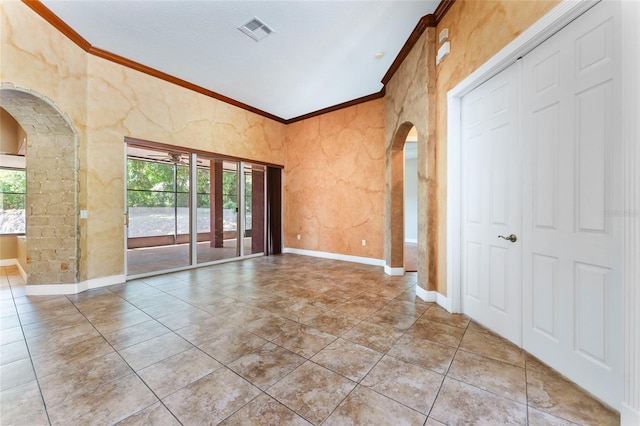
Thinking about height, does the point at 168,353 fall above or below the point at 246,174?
below

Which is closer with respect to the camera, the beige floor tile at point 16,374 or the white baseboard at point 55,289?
the beige floor tile at point 16,374

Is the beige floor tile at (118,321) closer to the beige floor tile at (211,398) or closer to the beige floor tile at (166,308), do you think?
the beige floor tile at (166,308)

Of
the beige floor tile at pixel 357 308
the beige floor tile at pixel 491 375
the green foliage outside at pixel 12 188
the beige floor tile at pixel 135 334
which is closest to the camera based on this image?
the beige floor tile at pixel 491 375

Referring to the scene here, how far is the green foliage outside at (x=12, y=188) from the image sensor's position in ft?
18.6

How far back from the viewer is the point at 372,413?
1.48m

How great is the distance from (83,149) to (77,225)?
1138 millimetres

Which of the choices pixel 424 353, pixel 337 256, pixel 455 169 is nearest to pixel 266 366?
pixel 424 353

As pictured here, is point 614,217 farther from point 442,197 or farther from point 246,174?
point 246,174

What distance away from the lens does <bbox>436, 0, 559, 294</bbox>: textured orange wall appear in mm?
2066

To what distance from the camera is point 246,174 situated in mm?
6445

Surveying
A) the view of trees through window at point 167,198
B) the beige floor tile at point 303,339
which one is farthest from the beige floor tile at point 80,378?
the view of trees through window at point 167,198

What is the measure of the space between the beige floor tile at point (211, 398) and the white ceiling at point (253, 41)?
12.7 feet

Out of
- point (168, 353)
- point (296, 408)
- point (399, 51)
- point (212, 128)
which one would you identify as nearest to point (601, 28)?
point (399, 51)

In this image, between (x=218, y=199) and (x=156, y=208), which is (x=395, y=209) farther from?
(x=156, y=208)
